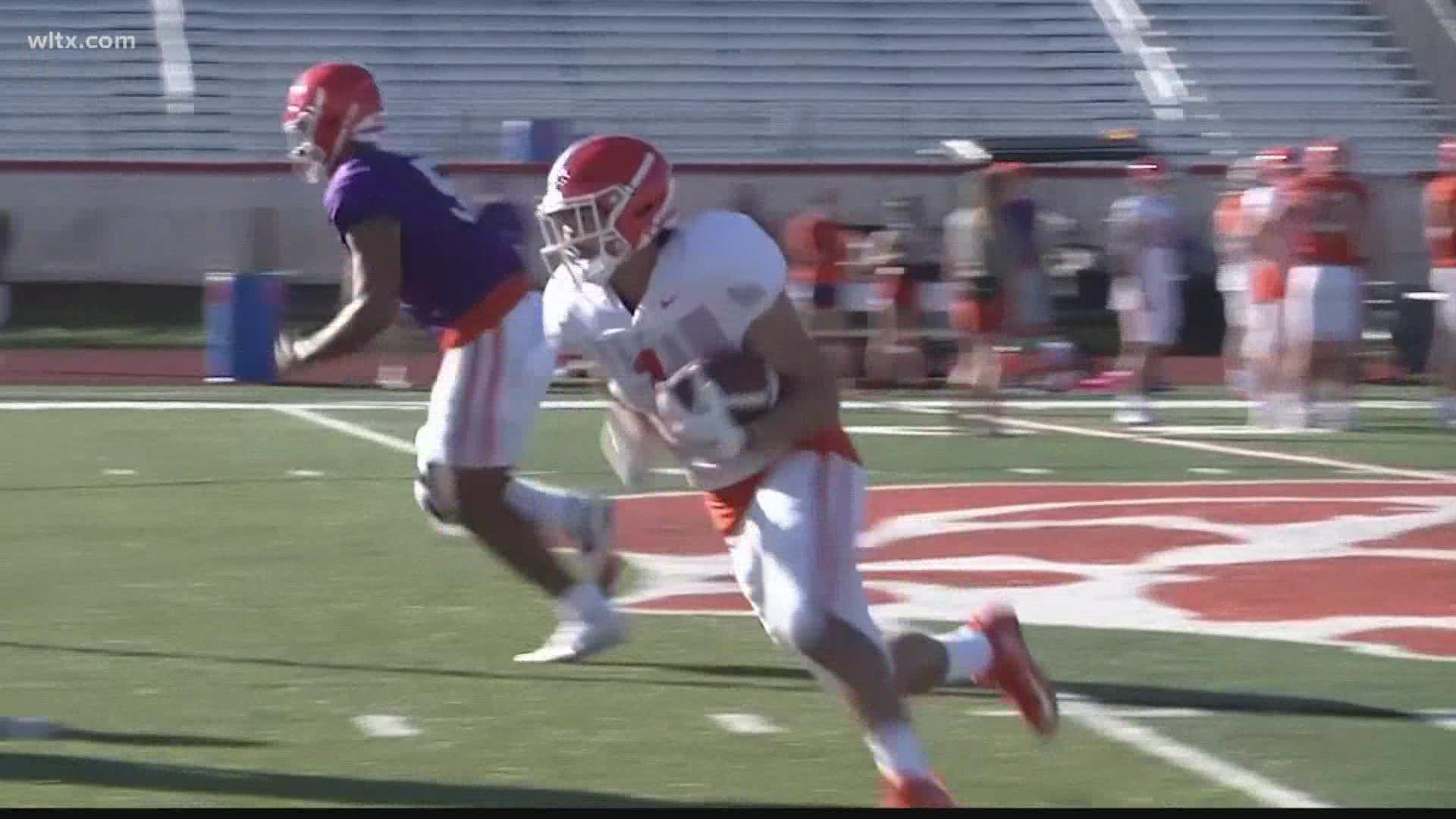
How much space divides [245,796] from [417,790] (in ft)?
1.19

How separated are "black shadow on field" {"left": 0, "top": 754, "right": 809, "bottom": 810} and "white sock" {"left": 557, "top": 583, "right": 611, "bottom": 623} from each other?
1.74 meters

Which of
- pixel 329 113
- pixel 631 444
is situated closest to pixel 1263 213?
pixel 329 113

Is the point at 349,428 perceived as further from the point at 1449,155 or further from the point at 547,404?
→ the point at 1449,155

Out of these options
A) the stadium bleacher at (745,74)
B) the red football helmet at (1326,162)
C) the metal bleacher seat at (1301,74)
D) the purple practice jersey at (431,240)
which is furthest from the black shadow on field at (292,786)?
the metal bleacher seat at (1301,74)

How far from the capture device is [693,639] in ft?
25.9

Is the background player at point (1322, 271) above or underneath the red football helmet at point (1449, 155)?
underneath

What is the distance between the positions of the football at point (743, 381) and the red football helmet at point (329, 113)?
2432 mm

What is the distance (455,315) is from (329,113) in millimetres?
668

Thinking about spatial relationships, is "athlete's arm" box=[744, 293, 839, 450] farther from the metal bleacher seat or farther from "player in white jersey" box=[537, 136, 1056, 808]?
the metal bleacher seat

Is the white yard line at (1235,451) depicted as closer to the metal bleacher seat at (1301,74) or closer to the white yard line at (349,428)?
the white yard line at (349,428)

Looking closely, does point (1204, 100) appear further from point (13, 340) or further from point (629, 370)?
point (629, 370)

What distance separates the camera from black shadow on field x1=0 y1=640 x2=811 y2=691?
7.15 m

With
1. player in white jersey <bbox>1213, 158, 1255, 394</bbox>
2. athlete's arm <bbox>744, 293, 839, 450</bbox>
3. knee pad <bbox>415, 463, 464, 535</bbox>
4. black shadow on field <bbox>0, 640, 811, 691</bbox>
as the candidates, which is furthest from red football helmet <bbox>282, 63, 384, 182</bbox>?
player in white jersey <bbox>1213, 158, 1255, 394</bbox>

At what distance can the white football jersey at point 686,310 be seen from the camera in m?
5.22
